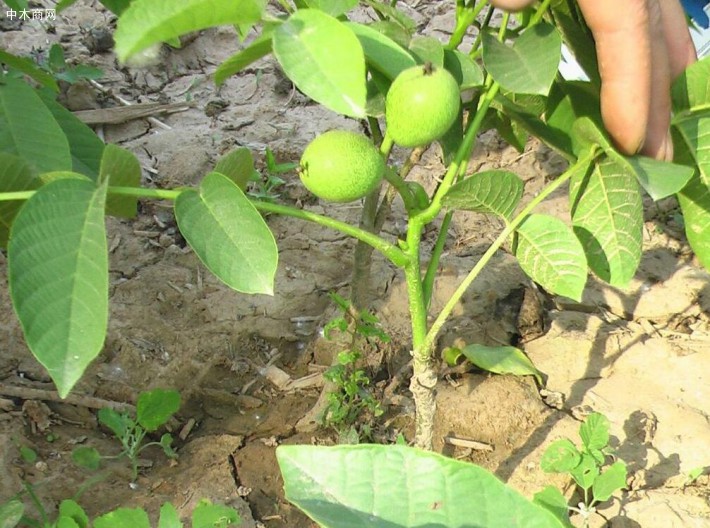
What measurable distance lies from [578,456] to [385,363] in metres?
0.58

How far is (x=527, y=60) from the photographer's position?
3.37 feet

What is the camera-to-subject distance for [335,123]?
9.13ft

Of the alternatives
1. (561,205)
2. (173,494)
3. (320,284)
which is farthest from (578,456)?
(561,205)

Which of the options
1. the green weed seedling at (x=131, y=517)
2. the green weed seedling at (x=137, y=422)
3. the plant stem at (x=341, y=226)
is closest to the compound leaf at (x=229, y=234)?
the plant stem at (x=341, y=226)

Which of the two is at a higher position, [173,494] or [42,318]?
[42,318]

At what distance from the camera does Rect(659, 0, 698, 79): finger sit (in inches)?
49.6

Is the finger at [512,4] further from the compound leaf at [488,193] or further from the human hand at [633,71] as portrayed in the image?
the compound leaf at [488,193]

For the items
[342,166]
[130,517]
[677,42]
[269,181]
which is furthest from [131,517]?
[269,181]

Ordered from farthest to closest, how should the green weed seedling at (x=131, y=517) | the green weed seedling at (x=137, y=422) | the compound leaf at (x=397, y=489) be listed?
the green weed seedling at (x=137, y=422) → the green weed seedling at (x=131, y=517) → the compound leaf at (x=397, y=489)

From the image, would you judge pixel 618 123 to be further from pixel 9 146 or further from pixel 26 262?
pixel 9 146

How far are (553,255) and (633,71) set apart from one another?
0.95 ft

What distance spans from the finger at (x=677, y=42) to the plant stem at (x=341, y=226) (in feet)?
1.91

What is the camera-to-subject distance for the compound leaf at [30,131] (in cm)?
115

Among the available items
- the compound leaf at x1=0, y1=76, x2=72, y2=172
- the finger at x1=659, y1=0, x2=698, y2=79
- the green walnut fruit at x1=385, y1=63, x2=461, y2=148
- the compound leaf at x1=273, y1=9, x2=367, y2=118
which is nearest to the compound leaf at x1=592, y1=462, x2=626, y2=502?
the finger at x1=659, y1=0, x2=698, y2=79
